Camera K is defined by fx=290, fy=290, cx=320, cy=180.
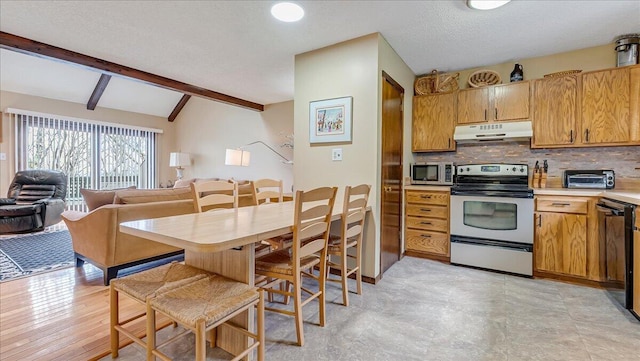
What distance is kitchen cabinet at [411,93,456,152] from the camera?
3430mm

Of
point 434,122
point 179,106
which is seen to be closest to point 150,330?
point 434,122

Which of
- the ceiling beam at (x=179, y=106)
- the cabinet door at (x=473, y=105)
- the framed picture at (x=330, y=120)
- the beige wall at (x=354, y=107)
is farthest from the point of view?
the ceiling beam at (x=179, y=106)

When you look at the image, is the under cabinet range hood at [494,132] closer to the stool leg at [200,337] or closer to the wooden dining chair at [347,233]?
the wooden dining chair at [347,233]

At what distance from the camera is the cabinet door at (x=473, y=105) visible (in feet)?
10.6

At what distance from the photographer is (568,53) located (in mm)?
3039

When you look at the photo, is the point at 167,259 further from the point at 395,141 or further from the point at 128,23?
Result: the point at 395,141

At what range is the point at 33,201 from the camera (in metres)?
4.65

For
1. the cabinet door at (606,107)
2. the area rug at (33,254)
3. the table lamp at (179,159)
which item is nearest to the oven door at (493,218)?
Answer: the cabinet door at (606,107)

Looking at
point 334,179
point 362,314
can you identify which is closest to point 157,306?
point 362,314

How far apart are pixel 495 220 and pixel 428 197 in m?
0.68

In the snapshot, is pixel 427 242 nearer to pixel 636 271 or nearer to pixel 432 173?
pixel 432 173

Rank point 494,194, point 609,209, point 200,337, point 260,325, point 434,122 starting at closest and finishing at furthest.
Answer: point 200,337 < point 260,325 < point 609,209 < point 494,194 < point 434,122

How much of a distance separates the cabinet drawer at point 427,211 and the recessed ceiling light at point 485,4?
1.90m

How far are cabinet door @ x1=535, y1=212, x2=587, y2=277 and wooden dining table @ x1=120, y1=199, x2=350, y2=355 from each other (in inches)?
96.6
